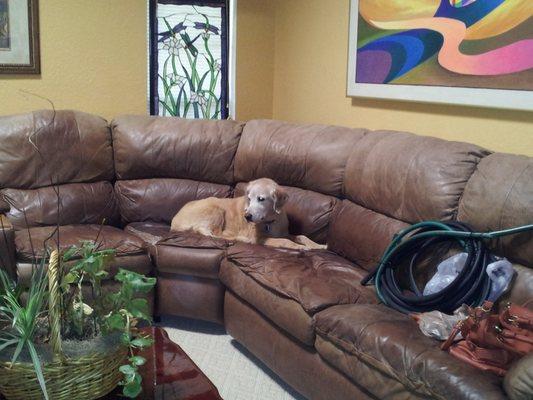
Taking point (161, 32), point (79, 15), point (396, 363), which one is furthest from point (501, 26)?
point (79, 15)

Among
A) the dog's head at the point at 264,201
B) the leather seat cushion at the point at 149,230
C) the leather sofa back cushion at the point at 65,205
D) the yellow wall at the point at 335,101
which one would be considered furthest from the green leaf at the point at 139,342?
the yellow wall at the point at 335,101

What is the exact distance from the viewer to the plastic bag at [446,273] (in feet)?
7.87

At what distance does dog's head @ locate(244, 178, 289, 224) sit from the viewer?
324 cm

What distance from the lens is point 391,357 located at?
1912mm

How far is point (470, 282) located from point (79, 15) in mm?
3274

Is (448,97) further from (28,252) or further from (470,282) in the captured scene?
(28,252)

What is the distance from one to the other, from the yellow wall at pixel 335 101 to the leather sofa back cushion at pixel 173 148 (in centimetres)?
78

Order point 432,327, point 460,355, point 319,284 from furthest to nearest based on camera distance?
point 319,284
point 432,327
point 460,355

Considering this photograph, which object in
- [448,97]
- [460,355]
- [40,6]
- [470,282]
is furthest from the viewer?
[40,6]

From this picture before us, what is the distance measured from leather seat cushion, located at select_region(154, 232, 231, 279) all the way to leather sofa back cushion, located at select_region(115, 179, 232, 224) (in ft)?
2.09

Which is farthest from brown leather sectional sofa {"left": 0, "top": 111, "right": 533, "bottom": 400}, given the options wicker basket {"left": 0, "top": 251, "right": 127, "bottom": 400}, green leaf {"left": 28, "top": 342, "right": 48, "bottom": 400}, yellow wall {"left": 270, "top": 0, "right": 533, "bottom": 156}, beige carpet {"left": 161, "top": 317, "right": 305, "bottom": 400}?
green leaf {"left": 28, "top": 342, "right": 48, "bottom": 400}

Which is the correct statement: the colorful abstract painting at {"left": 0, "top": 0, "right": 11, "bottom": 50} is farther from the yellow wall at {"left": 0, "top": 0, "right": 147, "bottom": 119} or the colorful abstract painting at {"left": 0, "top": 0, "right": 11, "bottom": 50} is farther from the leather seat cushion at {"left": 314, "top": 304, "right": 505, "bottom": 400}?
the leather seat cushion at {"left": 314, "top": 304, "right": 505, "bottom": 400}

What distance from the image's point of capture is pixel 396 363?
188 centimetres

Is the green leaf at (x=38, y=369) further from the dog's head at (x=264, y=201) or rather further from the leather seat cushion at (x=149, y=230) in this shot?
the dog's head at (x=264, y=201)
